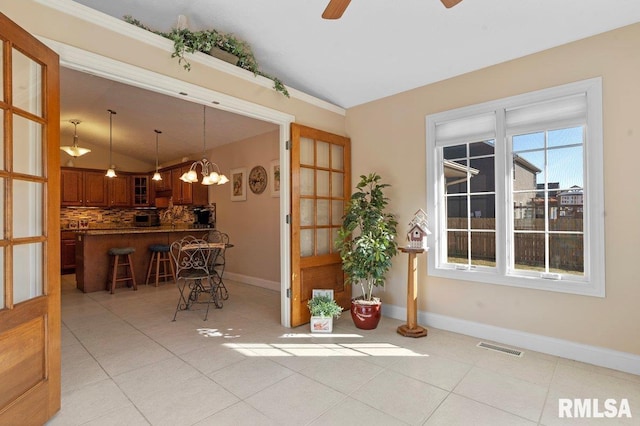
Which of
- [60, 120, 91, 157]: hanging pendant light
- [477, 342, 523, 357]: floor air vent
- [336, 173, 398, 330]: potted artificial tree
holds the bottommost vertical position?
[477, 342, 523, 357]: floor air vent

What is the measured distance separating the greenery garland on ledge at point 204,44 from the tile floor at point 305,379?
2.48 meters

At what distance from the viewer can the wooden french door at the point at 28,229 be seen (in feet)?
5.51

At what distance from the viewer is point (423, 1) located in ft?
8.32

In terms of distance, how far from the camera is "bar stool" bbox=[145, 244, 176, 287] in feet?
18.7

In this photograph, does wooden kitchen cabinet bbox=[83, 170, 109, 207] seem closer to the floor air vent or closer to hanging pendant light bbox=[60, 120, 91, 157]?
hanging pendant light bbox=[60, 120, 91, 157]

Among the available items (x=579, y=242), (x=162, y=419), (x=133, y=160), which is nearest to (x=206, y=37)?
(x=162, y=419)

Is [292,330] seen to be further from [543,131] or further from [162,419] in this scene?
[543,131]

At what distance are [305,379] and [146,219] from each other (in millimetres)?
7660

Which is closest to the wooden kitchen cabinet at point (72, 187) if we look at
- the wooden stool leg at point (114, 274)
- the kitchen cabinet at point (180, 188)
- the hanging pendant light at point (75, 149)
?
the hanging pendant light at point (75, 149)

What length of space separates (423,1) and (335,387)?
298 centimetres

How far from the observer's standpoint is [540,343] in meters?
2.82

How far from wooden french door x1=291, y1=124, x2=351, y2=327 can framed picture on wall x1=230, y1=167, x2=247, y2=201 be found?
2.48 metres

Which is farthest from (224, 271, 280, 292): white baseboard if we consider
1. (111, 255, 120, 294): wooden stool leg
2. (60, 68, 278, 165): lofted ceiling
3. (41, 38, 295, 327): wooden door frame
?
(60, 68, 278, 165): lofted ceiling

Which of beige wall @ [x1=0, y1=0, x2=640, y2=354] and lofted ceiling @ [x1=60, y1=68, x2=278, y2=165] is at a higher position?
lofted ceiling @ [x1=60, y1=68, x2=278, y2=165]
